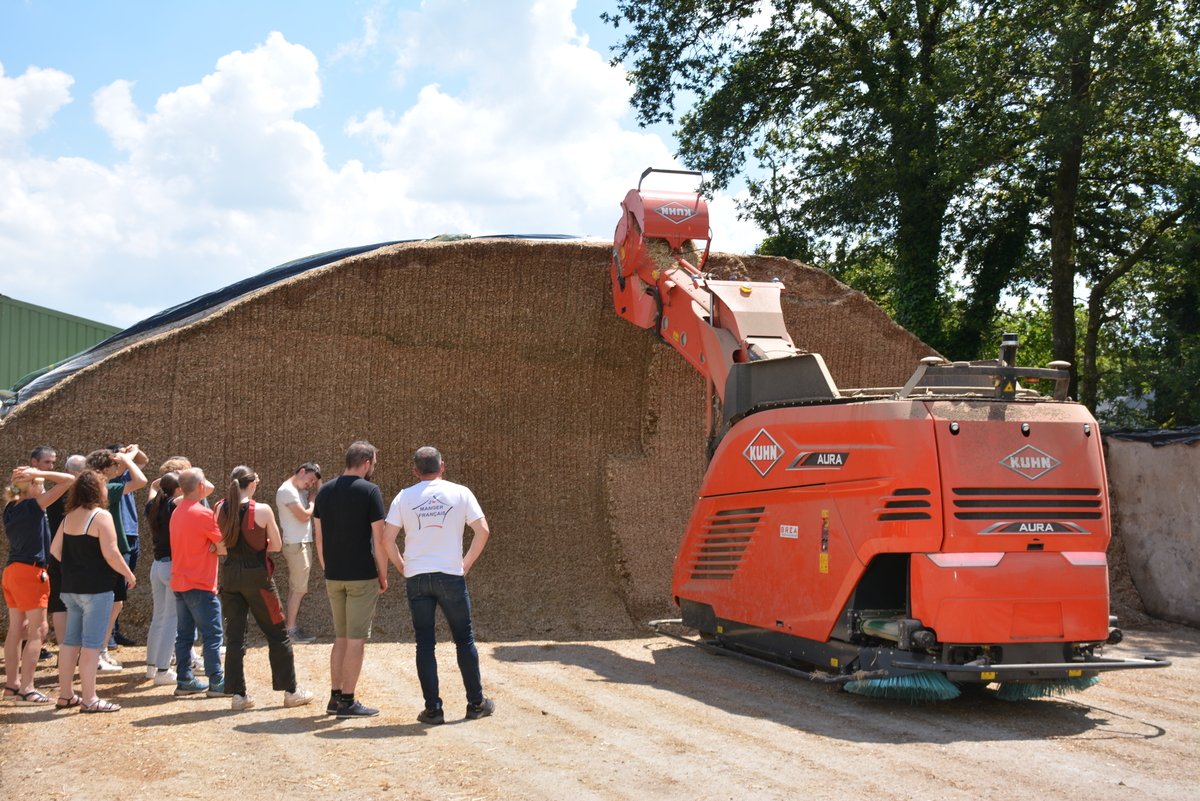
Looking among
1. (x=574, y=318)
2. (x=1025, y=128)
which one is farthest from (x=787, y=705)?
(x=1025, y=128)

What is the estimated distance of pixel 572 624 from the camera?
10.1 meters

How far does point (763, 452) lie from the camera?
7.16m

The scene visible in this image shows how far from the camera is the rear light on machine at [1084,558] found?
6043 mm

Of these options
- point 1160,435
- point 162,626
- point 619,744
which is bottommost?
point 619,744

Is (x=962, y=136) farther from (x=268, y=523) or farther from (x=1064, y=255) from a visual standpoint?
(x=268, y=523)

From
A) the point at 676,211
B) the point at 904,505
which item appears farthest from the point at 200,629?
A: the point at 676,211

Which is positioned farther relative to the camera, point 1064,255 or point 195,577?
point 1064,255

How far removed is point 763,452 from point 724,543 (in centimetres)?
94

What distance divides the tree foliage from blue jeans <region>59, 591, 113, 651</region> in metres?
12.9

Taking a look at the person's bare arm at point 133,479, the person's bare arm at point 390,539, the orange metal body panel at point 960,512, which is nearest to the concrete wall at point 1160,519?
the orange metal body panel at point 960,512

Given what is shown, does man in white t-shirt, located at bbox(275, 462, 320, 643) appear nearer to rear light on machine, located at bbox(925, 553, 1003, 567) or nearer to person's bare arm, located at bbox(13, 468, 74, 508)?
person's bare arm, located at bbox(13, 468, 74, 508)

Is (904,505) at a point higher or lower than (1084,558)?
higher

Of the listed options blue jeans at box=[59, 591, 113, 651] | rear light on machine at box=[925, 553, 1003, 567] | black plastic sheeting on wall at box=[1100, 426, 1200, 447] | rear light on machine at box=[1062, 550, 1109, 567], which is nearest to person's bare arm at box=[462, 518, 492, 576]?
blue jeans at box=[59, 591, 113, 651]

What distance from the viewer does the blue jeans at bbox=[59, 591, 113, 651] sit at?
588 cm
